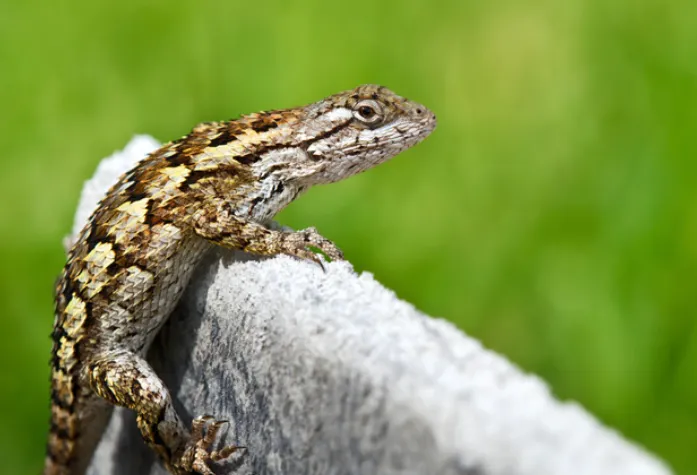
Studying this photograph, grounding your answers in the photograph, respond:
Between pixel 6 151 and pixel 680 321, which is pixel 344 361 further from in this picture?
pixel 6 151

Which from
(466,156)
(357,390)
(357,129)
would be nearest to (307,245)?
(357,129)

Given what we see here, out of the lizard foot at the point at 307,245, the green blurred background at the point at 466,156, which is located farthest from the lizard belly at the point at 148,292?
the green blurred background at the point at 466,156

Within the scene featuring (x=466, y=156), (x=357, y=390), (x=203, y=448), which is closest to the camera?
(x=357, y=390)

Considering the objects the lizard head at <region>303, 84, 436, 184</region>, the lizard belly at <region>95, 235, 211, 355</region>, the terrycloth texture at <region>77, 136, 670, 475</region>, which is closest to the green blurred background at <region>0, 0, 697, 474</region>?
the lizard head at <region>303, 84, 436, 184</region>

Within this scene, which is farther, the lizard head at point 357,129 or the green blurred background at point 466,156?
the green blurred background at point 466,156

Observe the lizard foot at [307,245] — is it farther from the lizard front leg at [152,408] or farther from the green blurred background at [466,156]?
the green blurred background at [466,156]

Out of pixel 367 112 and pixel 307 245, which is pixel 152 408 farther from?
pixel 367 112

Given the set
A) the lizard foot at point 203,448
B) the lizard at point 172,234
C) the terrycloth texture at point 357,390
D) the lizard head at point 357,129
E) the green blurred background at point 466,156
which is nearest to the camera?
the terrycloth texture at point 357,390
